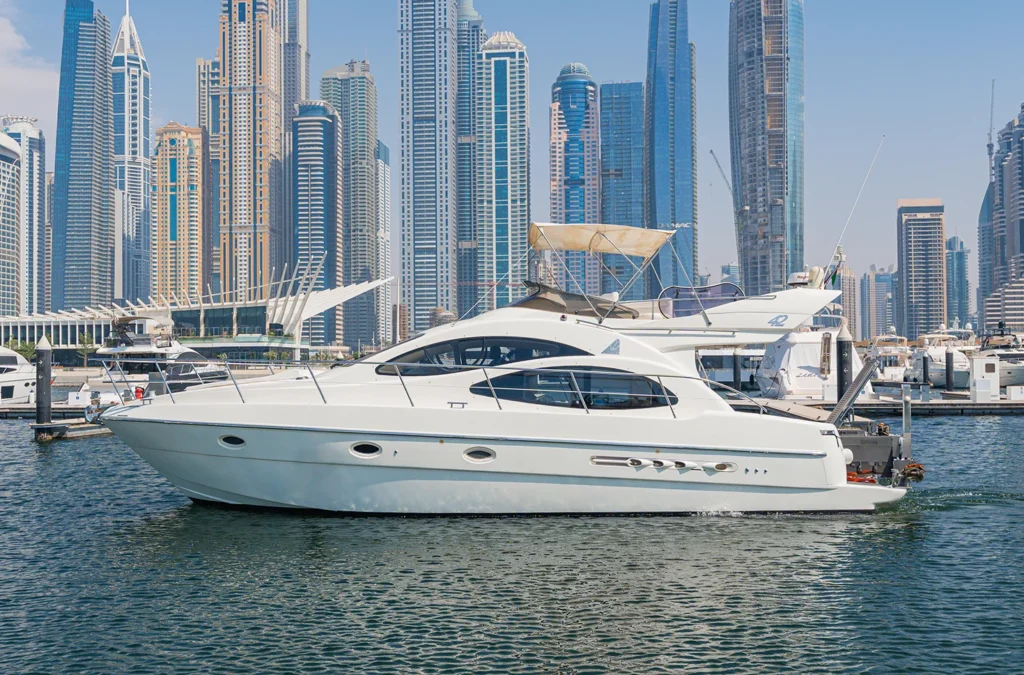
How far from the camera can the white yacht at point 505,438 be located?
42.0 feet

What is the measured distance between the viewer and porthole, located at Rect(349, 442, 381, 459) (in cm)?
1289

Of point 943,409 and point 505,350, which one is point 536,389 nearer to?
point 505,350

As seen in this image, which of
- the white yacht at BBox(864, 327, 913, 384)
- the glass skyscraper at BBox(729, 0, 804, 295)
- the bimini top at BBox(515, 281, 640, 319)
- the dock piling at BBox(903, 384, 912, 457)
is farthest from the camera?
the glass skyscraper at BBox(729, 0, 804, 295)

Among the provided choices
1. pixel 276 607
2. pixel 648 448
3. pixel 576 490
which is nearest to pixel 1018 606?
pixel 648 448

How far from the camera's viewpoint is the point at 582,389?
13188mm

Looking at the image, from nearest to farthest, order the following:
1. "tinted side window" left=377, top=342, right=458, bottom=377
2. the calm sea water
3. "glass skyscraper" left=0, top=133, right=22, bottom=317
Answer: the calm sea water
"tinted side window" left=377, top=342, right=458, bottom=377
"glass skyscraper" left=0, top=133, right=22, bottom=317

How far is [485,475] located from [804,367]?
32418 millimetres

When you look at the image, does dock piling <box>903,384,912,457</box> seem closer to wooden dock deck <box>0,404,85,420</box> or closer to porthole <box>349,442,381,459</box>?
porthole <box>349,442,381,459</box>

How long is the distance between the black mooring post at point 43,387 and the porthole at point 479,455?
18572mm

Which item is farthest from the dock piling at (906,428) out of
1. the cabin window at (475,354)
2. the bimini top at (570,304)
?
the cabin window at (475,354)

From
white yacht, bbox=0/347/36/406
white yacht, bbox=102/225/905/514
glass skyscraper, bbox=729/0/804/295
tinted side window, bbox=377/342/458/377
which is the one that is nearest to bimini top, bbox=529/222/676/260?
white yacht, bbox=102/225/905/514

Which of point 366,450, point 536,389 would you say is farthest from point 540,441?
point 366,450

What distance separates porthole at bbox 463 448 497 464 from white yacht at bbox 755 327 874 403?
3039 cm

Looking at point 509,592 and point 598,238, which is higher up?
point 598,238
